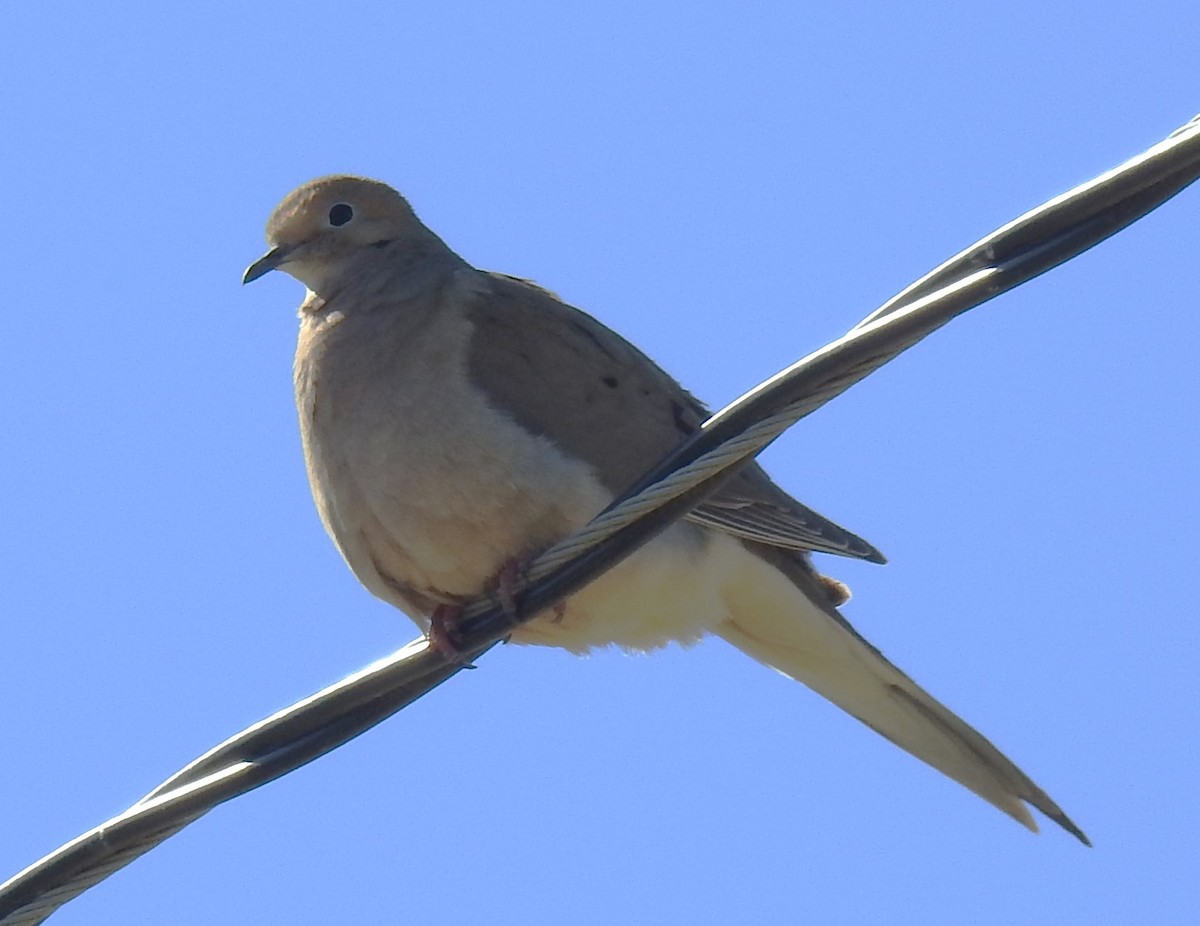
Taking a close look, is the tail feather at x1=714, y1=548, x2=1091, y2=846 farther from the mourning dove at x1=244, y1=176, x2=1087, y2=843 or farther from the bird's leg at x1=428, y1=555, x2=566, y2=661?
the bird's leg at x1=428, y1=555, x2=566, y2=661

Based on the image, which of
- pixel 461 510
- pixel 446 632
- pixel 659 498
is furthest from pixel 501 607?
pixel 659 498

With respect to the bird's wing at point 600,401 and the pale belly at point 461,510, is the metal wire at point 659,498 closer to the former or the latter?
the pale belly at point 461,510

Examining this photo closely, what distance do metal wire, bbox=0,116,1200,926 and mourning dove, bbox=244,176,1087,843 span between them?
827 millimetres

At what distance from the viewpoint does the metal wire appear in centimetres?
271

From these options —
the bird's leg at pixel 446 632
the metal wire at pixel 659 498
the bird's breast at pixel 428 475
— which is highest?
the bird's breast at pixel 428 475

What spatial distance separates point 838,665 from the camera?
192 inches

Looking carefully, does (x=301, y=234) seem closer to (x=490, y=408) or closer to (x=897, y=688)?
(x=490, y=408)

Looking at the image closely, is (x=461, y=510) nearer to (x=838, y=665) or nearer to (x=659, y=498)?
(x=838, y=665)

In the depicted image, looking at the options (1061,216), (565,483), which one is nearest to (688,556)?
(565,483)

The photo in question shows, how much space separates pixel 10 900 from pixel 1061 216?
1890 mm

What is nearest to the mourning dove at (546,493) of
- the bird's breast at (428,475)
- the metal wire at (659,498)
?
the bird's breast at (428,475)

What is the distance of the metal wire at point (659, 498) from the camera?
2705 mm

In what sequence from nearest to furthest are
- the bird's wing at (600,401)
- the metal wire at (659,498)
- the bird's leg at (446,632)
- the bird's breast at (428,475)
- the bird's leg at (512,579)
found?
the metal wire at (659,498), the bird's leg at (446,632), the bird's leg at (512,579), the bird's breast at (428,475), the bird's wing at (600,401)

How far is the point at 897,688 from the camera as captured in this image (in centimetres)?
476
